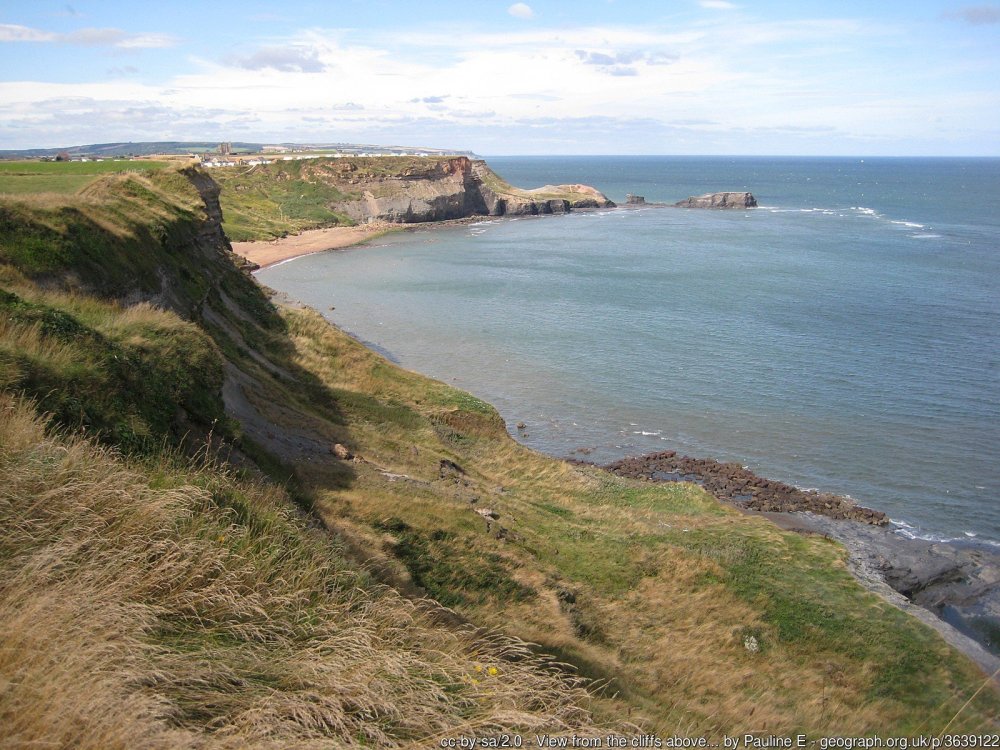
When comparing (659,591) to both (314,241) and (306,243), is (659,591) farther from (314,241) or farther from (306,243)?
(314,241)

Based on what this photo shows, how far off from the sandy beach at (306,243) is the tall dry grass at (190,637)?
7086 cm

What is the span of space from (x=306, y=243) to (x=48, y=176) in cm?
5987

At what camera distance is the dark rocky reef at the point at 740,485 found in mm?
26581

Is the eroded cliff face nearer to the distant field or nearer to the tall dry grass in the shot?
the distant field

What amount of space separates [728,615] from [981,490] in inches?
687

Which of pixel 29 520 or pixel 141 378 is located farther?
pixel 141 378

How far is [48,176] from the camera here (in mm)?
31031

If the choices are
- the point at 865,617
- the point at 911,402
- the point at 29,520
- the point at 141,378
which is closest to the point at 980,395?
the point at 911,402

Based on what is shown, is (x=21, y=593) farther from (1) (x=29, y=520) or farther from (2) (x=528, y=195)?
(2) (x=528, y=195)

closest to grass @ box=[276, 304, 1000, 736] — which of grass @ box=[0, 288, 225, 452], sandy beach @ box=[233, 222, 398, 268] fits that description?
grass @ box=[0, 288, 225, 452]

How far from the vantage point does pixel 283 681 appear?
5.56 metres

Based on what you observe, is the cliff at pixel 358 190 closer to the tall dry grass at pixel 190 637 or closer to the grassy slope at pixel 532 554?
the grassy slope at pixel 532 554

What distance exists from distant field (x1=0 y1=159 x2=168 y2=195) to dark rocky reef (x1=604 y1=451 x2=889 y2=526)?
24.2 metres

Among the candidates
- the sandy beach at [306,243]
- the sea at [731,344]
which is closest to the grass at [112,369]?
the sea at [731,344]
